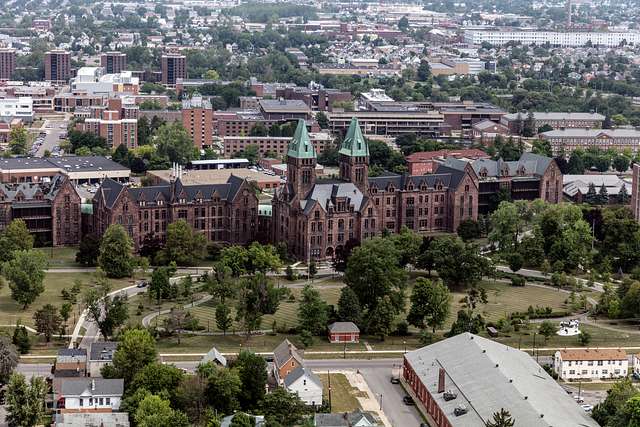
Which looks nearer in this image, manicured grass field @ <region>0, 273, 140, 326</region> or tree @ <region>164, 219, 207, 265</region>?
manicured grass field @ <region>0, 273, 140, 326</region>

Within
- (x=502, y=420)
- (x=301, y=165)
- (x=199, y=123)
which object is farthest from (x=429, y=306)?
(x=199, y=123)

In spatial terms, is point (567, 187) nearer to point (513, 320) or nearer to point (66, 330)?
point (513, 320)

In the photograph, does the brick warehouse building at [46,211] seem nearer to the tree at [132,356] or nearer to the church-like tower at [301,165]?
the church-like tower at [301,165]

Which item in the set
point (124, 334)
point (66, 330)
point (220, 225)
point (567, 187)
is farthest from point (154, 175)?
point (124, 334)

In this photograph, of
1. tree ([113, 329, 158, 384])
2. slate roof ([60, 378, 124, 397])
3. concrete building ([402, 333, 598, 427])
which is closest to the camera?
concrete building ([402, 333, 598, 427])

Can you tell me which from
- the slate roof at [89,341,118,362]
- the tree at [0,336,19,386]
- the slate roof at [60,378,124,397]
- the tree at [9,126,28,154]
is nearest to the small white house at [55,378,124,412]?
the slate roof at [60,378,124,397]

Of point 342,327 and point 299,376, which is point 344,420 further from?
point 342,327

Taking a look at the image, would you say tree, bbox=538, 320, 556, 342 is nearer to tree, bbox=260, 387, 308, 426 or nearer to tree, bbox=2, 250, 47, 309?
tree, bbox=260, 387, 308, 426

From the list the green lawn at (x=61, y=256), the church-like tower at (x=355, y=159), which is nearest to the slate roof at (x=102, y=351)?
the green lawn at (x=61, y=256)
